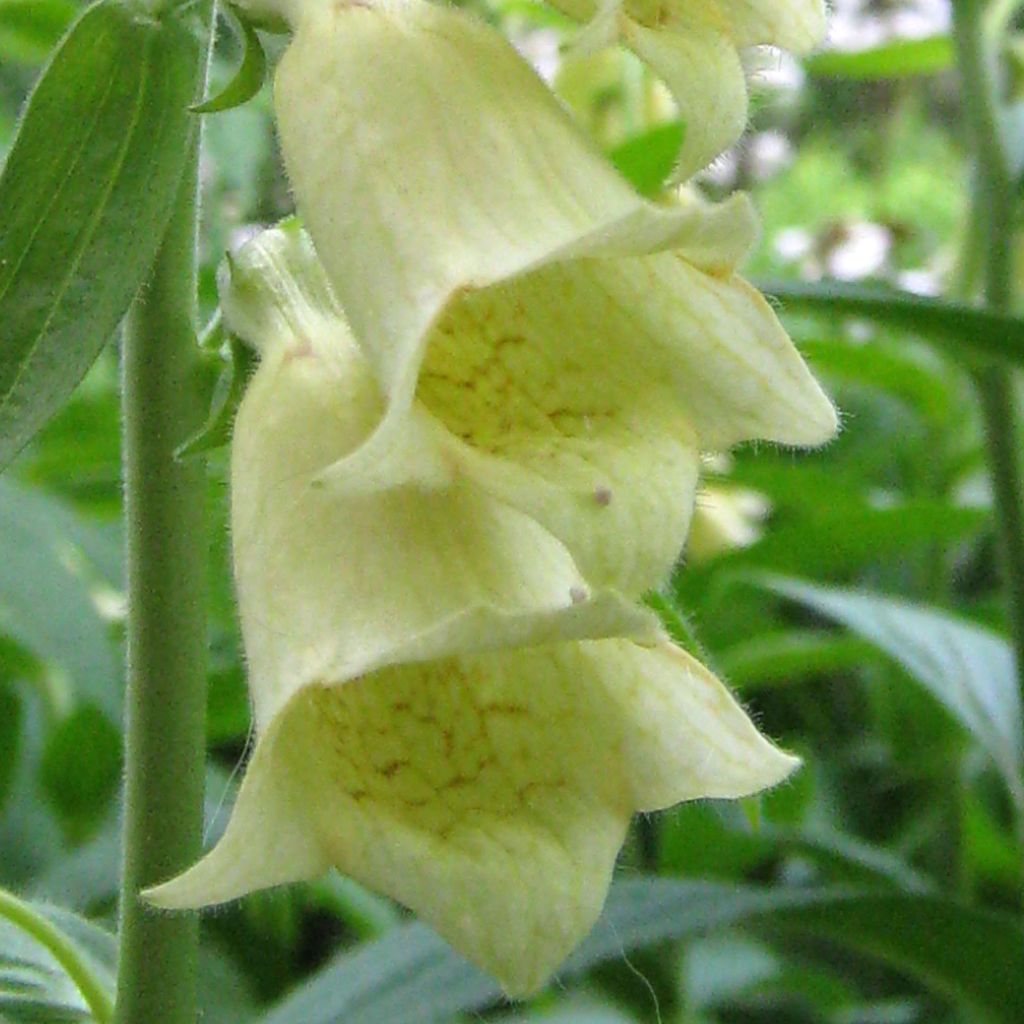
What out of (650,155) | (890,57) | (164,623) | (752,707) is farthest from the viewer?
(752,707)

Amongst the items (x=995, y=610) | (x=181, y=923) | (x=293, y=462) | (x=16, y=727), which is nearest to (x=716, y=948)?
(x=995, y=610)

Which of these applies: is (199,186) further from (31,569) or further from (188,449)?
(31,569)

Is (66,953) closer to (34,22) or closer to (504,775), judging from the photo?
(504,775)

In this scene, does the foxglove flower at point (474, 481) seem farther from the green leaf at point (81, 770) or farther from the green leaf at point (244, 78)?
the green leaf at point (81, 770)

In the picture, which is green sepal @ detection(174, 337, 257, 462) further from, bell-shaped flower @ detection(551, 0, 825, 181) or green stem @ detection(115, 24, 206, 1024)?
bell-shaped flower @ detection(551, 0, 825, 181)

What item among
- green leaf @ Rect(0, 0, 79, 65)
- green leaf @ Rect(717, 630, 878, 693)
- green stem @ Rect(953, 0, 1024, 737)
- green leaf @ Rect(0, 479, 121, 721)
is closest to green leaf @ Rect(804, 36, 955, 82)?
green stem @ Rect(953, 0, 1024, 737)

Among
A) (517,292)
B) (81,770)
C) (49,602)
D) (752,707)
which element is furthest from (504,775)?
(752,707)
